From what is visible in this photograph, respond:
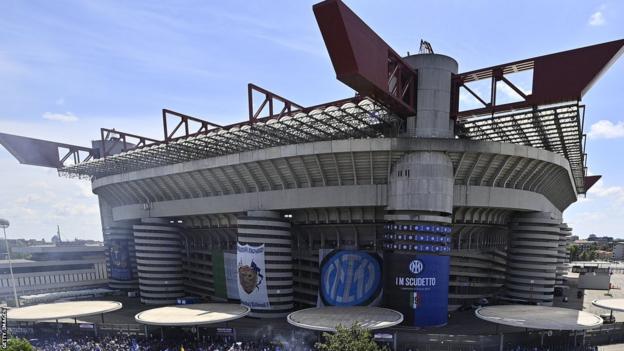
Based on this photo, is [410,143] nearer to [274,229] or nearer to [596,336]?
[274,229]

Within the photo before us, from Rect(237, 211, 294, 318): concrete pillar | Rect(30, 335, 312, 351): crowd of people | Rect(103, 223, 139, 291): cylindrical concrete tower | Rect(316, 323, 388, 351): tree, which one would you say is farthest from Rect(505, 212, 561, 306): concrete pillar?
Rect(103, 223, 139, 291): cylindrical concrete tower

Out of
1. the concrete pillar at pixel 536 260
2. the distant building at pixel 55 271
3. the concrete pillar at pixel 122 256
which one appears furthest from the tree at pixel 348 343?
the distant building at pixel 55 271

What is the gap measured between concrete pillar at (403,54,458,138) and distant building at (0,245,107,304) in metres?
79.7

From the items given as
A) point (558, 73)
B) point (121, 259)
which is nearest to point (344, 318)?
point (558, 73)

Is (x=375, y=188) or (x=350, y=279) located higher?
(x=375, y=188)

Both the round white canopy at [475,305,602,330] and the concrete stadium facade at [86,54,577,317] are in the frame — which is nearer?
the round white canopy at [475,305,602,330]

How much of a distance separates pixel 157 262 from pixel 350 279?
33762mm

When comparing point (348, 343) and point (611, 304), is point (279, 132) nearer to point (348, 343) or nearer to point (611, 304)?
point (348, 343)

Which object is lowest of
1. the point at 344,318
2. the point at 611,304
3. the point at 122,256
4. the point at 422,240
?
the point at 122,256

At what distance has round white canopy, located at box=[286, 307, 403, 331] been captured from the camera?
32.5 metres

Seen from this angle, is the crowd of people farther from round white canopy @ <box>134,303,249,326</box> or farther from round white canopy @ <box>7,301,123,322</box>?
round white canopy @ <box>7,301,123,322</box>

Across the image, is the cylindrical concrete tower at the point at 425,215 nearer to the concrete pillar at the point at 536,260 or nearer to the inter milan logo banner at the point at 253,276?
the inter milan logo banner at the point at 253,276

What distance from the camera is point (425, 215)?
125ft

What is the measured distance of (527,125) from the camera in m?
40.8
